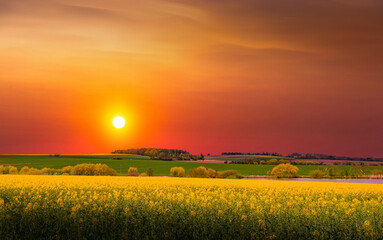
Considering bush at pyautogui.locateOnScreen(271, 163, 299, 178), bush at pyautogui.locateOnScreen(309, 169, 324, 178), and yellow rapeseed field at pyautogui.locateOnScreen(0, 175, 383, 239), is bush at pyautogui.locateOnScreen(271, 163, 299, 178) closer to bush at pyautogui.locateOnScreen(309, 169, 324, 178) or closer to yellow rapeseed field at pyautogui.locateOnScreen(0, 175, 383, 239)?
bush at pyautogui.locateOnScreen(309, 169, 324, 178)

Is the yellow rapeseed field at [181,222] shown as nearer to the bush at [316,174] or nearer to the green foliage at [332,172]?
the bush at [316,174]

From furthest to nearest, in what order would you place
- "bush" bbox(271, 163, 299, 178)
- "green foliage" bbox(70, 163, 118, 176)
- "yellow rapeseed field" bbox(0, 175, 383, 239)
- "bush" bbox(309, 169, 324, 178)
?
"bush" bbox(309, 169, 324, 178)
"bush" bbox(271, 163, 299, 178)
"green foliage" bbox(70, 163, 118, 176)
"yellow rapeseed field" bbox(0, 175, 383, 239)

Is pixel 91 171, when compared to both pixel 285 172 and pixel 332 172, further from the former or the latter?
Answer: pixel 332 172

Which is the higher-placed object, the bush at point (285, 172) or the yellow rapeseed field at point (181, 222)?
the bush at point (285, 172)

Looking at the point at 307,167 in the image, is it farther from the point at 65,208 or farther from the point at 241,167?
the point at 65,208

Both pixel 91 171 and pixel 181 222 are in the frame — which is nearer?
pixel 181 222

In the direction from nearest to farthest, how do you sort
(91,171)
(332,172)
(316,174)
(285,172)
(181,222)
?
(181,222) → (91,171) → (285,172) → (316,174) → (332,172)

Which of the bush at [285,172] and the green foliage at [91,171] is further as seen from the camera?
the bush at [285,172]

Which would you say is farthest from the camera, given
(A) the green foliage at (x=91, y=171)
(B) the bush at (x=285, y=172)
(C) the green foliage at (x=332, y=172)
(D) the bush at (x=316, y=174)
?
(C) the green foliage at (x=332, y=172)

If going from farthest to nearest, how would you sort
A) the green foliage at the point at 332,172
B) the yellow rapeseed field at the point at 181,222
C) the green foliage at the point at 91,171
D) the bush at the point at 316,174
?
the green foliage at the point at 332,172 < the bush at the point at 316,174 < the green foliage at the point at 91,171 < the yellow rapeseed field at the point at 181,222

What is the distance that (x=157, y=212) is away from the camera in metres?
15.0

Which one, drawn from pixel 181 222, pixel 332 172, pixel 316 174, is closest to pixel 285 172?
pixel 316 174

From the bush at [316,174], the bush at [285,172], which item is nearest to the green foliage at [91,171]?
Result: the bush at [285,172]

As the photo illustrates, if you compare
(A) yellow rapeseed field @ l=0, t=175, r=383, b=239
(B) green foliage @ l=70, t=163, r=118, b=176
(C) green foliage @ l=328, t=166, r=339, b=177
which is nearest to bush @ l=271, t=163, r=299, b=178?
(C) green foliage @ l=328, t=166, r=339, b=177
